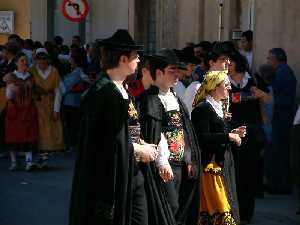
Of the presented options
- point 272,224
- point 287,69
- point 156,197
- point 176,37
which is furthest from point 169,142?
point 176,37

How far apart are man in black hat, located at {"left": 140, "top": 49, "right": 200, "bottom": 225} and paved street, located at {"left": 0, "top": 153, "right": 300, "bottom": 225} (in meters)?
2.44

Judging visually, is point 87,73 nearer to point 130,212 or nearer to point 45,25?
point 130,212

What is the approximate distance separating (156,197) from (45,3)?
20.2m

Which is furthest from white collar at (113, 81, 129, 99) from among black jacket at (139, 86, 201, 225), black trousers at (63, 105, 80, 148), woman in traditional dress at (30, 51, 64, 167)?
black trousers at (63, 105, 80, 148)

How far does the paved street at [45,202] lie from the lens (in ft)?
28.7

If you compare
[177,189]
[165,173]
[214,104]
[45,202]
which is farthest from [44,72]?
[165,173]

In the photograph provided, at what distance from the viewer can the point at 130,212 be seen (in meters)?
5.37

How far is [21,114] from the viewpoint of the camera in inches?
459

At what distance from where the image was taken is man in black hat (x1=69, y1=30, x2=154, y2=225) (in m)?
5.27

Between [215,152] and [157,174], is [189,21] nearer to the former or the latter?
[215,152]

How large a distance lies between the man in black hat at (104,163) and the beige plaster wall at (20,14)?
2172 cm

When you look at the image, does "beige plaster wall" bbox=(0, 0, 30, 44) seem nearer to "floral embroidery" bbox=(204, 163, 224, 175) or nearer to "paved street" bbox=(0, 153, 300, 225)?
"paved street" bbox=(0, 153, 300, 225)

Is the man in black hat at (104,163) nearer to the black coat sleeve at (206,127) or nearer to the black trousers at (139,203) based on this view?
the black trousers at (139,203)

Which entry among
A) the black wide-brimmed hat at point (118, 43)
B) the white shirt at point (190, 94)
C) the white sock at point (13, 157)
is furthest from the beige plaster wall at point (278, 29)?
the black wide-brimmed hat at point (118, 43)
